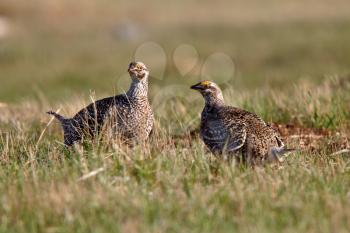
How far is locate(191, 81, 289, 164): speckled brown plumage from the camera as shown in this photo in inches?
242

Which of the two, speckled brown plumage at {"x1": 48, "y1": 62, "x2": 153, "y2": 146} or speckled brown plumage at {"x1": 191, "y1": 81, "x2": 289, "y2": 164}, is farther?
speckled brown plumage at {"x1": 48, "y1": 62, "x2": 153, "y2": 146}

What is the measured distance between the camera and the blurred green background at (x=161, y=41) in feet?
75.2

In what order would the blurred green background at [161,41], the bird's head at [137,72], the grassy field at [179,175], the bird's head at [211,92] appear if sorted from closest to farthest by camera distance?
the grassy field at [179,175] → the bird's head at [211,92] → the bird's head at [137,72] → the blurred green background at [161,41]

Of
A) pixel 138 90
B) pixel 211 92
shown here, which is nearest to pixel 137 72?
pixel 138 90

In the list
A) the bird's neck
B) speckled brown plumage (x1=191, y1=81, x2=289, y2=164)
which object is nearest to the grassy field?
speckled brown plumage (x1=191, y1=81, x2=289, y2=164)

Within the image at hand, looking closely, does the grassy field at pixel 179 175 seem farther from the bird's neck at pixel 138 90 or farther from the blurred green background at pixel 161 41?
the blurred green background at pixel 161 41

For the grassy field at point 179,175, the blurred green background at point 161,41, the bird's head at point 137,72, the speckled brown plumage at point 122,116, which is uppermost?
the blurred green background at point 161,41

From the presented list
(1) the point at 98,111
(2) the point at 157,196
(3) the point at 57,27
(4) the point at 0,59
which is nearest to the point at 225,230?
(2) the point at 157,196

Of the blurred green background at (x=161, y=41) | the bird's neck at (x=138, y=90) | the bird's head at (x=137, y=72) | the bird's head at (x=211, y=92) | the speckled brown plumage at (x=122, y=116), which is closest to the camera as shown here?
the speckled brown plumage at (x=122, y=116)

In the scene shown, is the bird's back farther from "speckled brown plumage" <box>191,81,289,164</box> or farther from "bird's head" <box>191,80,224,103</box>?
"bird's head" <box>191,80,224,103</box>

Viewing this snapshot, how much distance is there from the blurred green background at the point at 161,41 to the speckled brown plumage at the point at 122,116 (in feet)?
29.2

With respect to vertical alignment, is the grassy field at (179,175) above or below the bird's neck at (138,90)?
below

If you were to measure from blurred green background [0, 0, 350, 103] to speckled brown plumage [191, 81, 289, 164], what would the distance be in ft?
31.4

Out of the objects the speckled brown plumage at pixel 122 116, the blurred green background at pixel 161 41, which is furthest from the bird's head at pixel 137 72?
the blurred green background at pixel 161 41
